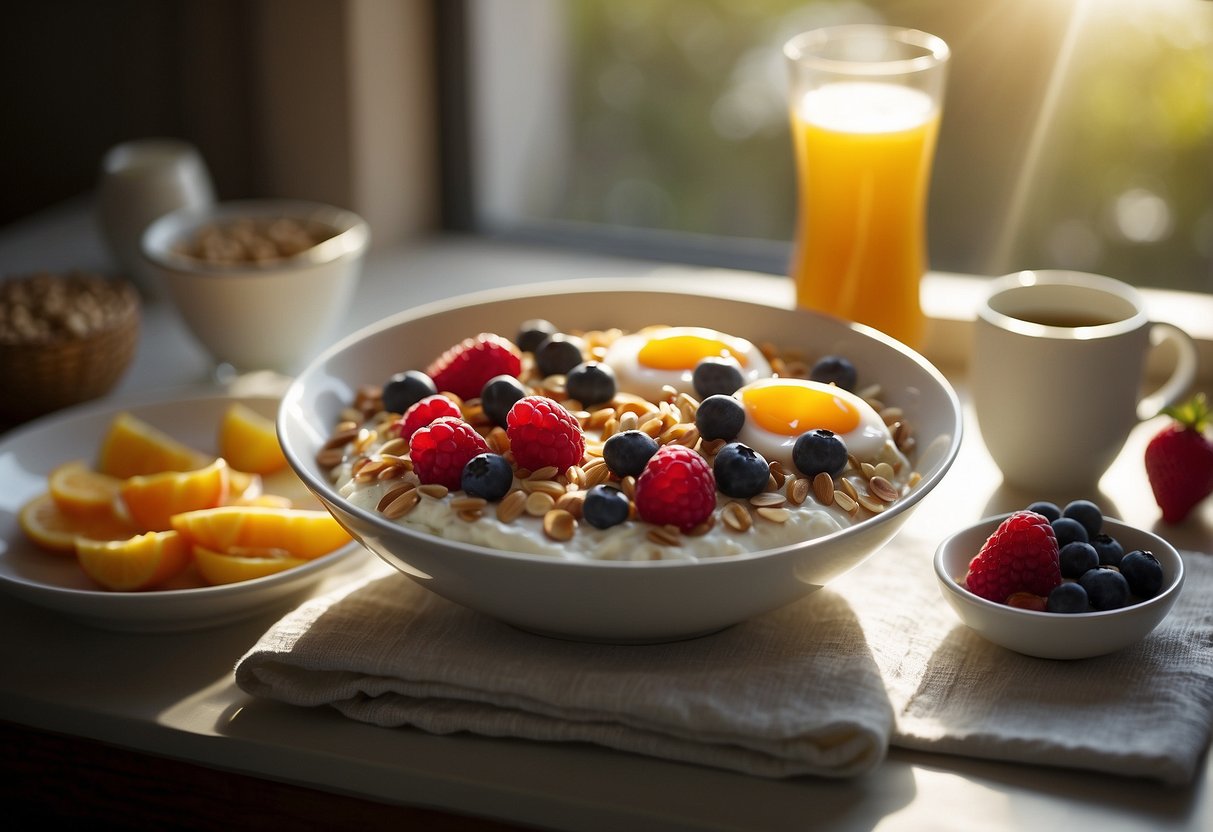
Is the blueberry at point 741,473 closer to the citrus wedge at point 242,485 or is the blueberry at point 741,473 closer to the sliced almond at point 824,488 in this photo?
the sliced almond at point 824,488

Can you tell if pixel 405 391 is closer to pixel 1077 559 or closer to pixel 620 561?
pixel 620 561

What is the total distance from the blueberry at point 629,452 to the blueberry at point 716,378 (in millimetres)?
122

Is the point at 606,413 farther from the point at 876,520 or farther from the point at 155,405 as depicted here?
the point at 155,405

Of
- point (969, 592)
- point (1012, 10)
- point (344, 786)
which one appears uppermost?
point (1012, 10)

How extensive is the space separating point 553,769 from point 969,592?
0.33 meters

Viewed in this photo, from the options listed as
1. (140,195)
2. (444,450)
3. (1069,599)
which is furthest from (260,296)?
(1069,599)

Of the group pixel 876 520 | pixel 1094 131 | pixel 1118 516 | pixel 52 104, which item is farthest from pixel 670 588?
pixel 1094 131

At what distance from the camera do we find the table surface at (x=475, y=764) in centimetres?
80

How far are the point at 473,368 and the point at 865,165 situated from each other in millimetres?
479

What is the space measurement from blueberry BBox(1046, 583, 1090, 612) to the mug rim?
0.29 meters

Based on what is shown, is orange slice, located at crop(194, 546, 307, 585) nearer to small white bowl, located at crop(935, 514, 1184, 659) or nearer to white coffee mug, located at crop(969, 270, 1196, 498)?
small white bowl, located at crop(935, 514, 1184, 659)

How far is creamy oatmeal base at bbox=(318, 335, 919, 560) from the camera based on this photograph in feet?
2.80

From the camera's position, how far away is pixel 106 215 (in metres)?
1.66

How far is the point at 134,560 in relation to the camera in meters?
1.02
